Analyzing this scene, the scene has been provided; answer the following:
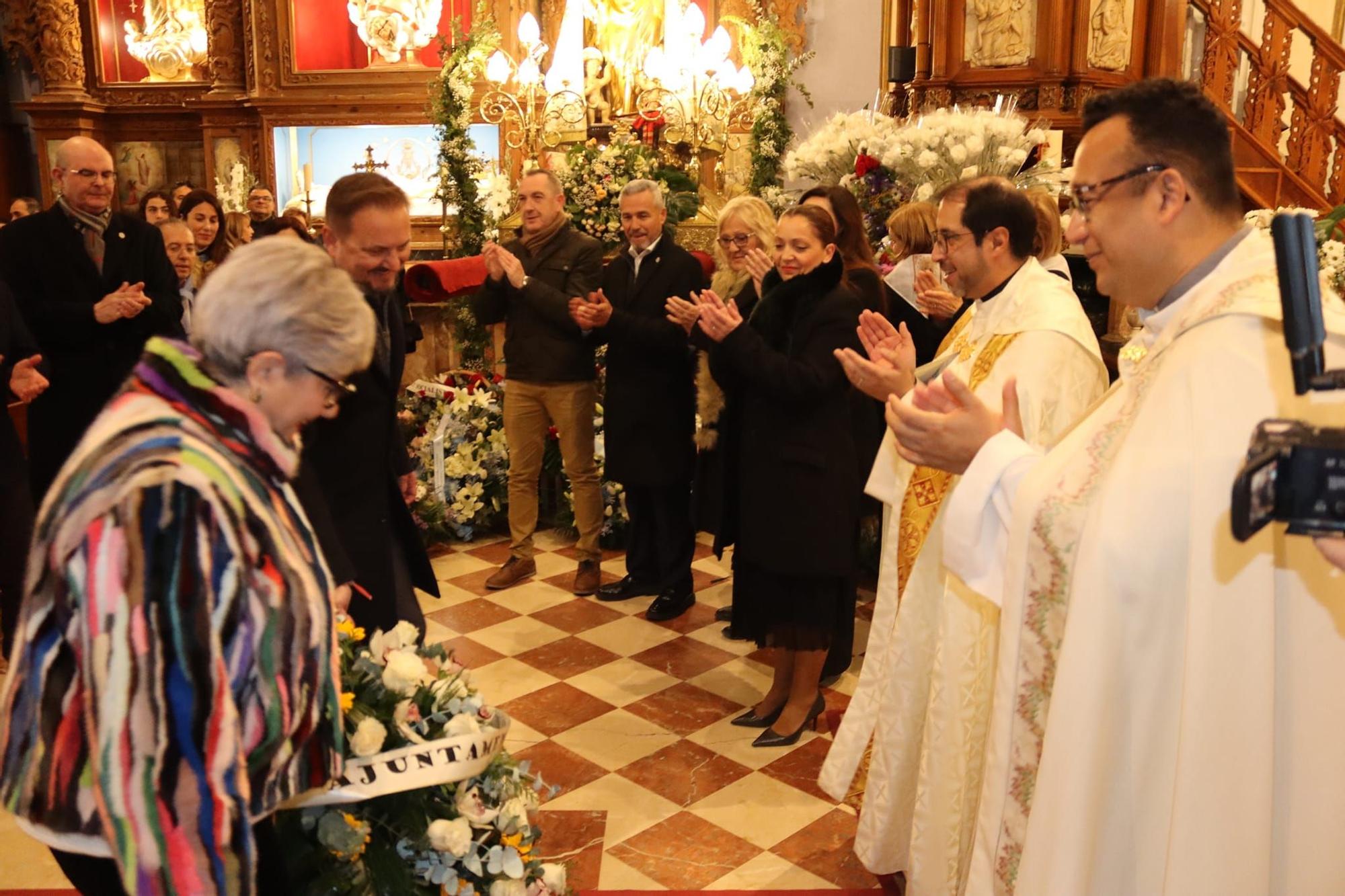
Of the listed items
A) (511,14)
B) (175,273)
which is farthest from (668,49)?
(175,273)

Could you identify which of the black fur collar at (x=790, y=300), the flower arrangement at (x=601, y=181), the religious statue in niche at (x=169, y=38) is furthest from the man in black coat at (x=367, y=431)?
the religious statue in niche at (x=169, y=38)

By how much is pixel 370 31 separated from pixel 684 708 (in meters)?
7.77

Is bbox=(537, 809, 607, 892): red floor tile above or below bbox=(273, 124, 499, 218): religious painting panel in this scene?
below

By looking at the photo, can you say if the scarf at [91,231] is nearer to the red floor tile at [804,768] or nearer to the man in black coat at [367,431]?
the man in black coat at [367,431]

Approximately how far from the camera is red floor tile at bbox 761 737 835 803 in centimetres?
365

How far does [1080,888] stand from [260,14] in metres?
10.3

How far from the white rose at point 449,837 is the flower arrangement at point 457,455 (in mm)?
3780

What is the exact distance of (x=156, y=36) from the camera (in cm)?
1063

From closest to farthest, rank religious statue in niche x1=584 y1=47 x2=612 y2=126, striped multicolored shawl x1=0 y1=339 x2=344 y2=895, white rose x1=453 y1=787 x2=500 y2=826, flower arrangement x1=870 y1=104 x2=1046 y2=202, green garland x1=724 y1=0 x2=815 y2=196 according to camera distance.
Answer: striped multicolored shawl x1=0 y1=339 x2=344 y2=895
white rose x1=453 y1=787 x2=500 y2=826
flower arrangement x1=870 y1=104 x2=1046 y2=202
green garland x1=724 y1=0 x2=815 y2=196
religious statue in niche x1=584 y1=47 x2=612 y2=126

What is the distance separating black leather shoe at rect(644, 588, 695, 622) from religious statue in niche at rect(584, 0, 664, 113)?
185 inches

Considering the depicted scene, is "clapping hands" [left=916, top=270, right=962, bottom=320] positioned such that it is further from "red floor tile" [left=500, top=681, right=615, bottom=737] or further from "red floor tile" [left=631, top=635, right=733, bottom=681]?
"red floor tile" [left=500, top=681, right=615, bottom=737]

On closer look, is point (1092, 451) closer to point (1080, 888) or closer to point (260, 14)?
point (1080, 888)

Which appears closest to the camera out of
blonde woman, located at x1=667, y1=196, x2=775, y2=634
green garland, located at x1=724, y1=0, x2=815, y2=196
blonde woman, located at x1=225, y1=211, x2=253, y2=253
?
blonde woman, located at x1=667, y1=196, x2=775, y2=634

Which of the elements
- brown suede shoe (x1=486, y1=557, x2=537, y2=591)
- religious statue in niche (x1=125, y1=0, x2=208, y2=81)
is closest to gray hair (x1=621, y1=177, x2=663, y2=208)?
brown suede shoe (x1=486, y1=557, x2=537, y2=591)
